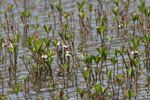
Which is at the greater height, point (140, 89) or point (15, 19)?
point (15, 19)

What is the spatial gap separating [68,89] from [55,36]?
3.46 m

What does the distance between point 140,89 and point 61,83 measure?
1.28m

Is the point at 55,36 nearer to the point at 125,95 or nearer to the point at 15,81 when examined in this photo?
the point at 15,81

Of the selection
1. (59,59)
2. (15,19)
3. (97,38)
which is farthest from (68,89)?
(15,19)

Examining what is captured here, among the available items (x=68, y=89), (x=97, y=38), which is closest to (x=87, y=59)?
(x=68, y=89)

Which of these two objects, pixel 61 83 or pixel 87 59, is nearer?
pixel 87 59

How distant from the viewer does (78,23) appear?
10.6 meters

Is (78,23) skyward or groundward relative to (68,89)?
skyward

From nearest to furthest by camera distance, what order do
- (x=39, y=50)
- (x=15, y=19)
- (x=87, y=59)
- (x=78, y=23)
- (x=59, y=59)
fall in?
(x=87, y=59) < (x=39, y=50) < (x=59, y=59) < (x=78, y=23) < (x=15, y=19)

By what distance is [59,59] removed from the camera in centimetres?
772

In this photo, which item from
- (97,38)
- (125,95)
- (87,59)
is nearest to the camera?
(125,95)

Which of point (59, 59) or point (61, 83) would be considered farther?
point (59, 59)

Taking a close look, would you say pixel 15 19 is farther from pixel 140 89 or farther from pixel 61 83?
pixel 140 89

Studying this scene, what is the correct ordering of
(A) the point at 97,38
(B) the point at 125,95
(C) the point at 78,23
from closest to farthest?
(B) the point at 125,95
(A) the point at 97,38
(C) the point at 78,23
